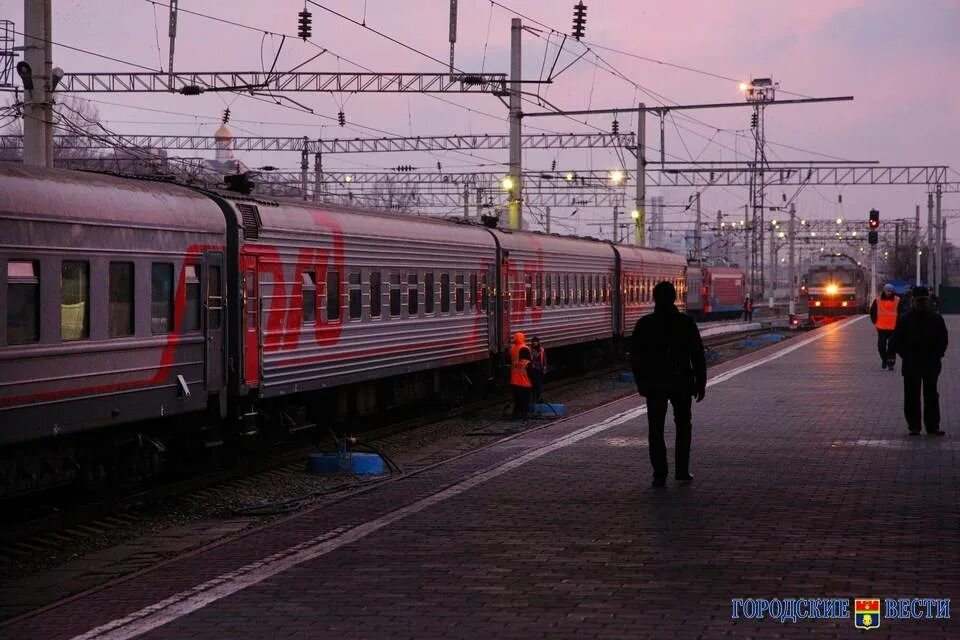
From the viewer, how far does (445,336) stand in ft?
81.9

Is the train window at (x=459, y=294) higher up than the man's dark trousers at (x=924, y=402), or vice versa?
the train window at (x=459, y=294)

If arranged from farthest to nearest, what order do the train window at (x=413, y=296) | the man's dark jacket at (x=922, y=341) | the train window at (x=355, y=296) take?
1. the train window at (x=413, y=296)
2. the train window at (x=355, y=296)
3. the man's dark jacket at (x=922, y=341)

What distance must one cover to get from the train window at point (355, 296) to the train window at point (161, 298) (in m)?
5.51

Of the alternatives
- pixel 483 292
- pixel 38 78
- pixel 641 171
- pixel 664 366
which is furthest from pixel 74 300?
pixel 641 171

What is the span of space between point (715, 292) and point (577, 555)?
75.5m

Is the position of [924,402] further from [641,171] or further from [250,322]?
[641,171]

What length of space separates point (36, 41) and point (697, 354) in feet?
32.6

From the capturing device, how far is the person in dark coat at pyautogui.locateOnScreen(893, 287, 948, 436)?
17766 millimetres

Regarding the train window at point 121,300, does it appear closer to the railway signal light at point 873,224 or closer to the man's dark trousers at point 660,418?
the man's dark trousers at point 660,418

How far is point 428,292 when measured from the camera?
24047 mm

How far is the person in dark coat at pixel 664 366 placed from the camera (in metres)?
13.4

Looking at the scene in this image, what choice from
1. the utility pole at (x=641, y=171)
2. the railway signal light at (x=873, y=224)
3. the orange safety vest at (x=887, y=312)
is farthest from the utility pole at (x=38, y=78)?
the railway signal light at (x=873, y=224)

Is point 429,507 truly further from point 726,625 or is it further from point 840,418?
point 840,418

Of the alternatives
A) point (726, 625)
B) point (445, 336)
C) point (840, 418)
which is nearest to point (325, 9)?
point (445, 336)
